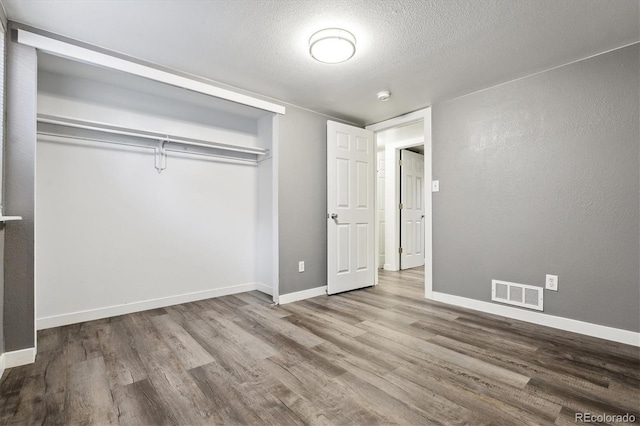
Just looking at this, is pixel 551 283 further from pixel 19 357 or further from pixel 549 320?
pixel 19 357

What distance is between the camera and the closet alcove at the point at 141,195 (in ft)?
8.41

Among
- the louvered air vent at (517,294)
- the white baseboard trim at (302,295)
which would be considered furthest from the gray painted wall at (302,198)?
Answer: the louvered air vent at (517,294)

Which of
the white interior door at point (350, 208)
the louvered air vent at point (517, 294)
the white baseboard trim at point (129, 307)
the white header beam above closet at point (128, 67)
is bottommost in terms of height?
the white baseboard trim at point (129, 307)

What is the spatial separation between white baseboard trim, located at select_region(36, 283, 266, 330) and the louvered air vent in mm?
2858

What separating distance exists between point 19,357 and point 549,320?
3.99m

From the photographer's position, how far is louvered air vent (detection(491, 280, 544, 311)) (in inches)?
103

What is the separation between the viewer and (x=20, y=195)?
1935 mm

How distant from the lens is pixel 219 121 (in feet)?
11.8

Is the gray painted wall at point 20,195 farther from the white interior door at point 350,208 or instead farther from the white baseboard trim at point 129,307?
the white interior door at point 350,208

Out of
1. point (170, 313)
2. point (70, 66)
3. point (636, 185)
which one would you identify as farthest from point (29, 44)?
point (636, 185)

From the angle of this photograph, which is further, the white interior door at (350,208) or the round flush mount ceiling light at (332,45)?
the white interior door at (350,208)

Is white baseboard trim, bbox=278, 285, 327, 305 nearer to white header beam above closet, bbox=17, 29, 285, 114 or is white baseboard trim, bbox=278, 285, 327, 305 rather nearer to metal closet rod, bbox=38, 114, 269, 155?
metal closet rod, bbox=38, 114, 269, 155

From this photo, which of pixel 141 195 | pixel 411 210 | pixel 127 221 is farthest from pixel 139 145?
pixel 411 210

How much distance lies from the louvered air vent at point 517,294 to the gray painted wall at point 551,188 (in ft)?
0.19
